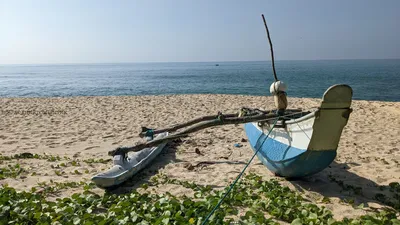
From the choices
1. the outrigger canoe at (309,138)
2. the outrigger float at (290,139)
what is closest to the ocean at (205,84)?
the outrigger float at (290,139)

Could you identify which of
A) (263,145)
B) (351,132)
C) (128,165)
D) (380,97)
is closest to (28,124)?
(128,165)

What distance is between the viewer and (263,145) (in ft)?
18.6

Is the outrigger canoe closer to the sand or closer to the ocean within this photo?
the sand

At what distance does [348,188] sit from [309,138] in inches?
52.3

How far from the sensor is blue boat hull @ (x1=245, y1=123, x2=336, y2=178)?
459 centimetres

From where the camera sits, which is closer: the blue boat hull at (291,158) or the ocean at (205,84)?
the blue boat hull at (291,158)

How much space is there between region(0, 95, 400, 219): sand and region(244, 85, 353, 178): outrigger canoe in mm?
440

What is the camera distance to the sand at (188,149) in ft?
17.3

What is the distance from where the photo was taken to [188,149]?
7.89 m

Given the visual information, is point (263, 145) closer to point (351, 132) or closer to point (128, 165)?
point (128, 165)

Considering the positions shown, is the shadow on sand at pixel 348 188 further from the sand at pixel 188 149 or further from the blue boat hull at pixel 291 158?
the blue boat hull at pixel 291 158

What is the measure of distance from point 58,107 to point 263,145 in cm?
1292

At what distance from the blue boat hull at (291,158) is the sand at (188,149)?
1.00ft

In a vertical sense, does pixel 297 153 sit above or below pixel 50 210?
above
